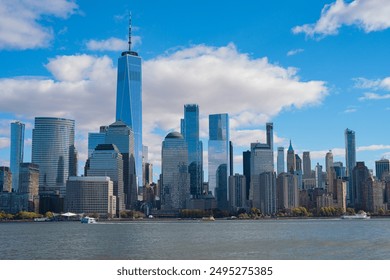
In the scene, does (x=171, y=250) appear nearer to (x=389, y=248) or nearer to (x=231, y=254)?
A: (x=231, y=254)
